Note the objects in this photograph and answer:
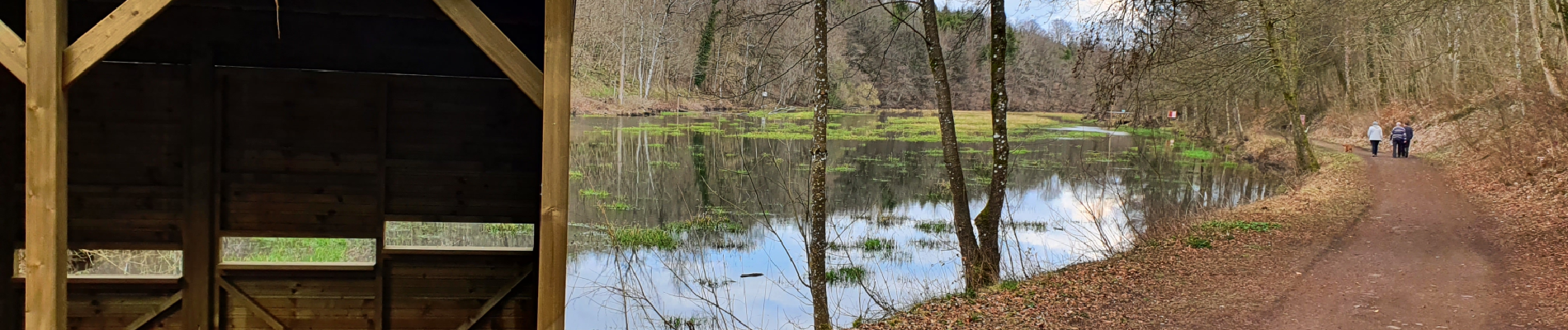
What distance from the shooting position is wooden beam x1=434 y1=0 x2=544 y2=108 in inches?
144

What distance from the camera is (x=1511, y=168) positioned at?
15.0 metres

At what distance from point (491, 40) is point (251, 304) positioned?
3869 mm

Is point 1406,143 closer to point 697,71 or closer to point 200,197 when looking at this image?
point 697,71

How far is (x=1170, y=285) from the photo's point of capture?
870cm

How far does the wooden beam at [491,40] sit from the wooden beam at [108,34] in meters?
1.13

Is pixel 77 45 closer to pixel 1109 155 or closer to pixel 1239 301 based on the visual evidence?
pixel 1239 301

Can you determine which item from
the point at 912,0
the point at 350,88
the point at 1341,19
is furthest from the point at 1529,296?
the point at 1341,19

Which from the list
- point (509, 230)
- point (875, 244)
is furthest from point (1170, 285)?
point (509, 230)

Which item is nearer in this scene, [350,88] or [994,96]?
[350,88]

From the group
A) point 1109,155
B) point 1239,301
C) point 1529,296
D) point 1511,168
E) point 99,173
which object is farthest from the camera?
point 1109,155

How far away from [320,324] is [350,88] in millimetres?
1713

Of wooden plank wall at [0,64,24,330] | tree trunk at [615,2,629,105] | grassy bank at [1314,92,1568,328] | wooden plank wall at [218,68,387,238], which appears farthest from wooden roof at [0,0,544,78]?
tree trunk at [615,2,629,105]

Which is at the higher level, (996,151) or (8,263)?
(996,151)

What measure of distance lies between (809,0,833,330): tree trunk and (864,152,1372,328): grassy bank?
60 centimetres
